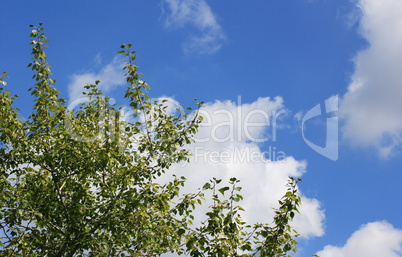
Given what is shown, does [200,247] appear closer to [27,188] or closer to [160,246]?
[160,246]

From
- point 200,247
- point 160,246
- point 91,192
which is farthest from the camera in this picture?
point 91,192

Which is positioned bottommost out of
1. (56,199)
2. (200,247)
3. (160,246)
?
(200,247)

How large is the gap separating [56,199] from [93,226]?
1404 mm

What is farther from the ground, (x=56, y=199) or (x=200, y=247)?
(x=56, y=199)

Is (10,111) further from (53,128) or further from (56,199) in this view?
(56,199)

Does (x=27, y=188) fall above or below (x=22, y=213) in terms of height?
above

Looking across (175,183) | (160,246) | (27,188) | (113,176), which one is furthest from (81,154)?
(160,246)

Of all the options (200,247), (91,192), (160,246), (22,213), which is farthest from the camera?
(91,192)

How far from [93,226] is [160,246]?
2.04m

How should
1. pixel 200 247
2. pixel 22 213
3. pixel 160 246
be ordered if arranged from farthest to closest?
pixel 160 246 → pixel 22 213 → pixel 200 247

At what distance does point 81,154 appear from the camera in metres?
11.3

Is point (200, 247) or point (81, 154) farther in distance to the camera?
point (81, 154)

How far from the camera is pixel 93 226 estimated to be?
11.6m

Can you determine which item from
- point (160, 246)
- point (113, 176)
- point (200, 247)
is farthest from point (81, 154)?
point (200, 247)
